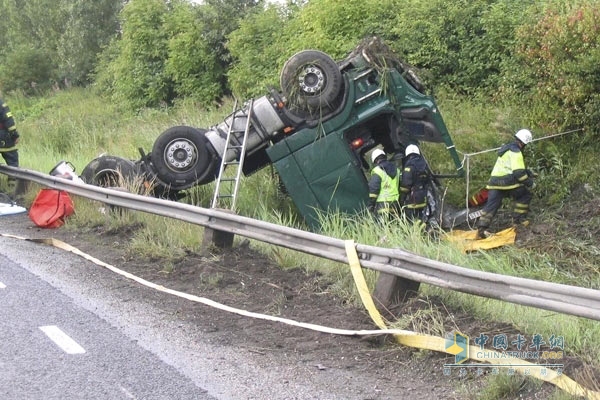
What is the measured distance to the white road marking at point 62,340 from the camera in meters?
5.39

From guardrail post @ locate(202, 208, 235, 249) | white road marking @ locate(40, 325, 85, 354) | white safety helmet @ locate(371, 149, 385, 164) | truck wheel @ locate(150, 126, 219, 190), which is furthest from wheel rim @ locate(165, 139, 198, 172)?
white road marking @ locate(40, 325, 85, 354)

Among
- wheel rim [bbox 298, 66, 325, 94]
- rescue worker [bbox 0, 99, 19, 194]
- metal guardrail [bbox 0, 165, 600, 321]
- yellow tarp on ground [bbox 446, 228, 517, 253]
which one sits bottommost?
yellow tarp on ground [bbox 446, 228, 517, 253]

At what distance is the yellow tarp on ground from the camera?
30.6 ft

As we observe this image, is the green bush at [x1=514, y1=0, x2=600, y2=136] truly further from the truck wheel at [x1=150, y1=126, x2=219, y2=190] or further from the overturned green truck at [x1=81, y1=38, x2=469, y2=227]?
the truck wheel at [x1=150, y1=126, x2=219, y2=190]

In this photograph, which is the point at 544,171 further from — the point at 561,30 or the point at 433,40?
the point at 433,40

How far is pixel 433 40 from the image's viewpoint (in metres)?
13.6

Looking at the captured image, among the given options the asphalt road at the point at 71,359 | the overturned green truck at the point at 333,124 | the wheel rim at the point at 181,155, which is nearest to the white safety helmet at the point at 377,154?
the overturned green truck at the point at 333,124

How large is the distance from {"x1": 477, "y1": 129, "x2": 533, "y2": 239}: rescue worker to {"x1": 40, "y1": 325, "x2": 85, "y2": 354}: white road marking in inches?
233

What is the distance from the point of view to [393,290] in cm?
589

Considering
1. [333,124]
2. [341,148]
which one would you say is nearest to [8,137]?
[333,124]

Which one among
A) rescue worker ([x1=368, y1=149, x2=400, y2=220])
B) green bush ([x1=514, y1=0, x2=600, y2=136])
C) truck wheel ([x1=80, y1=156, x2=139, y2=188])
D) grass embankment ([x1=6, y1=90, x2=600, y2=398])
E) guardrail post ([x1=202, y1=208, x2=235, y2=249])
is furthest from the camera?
truck wheel ([x1=80, y1=156, x2=139, y2=188])

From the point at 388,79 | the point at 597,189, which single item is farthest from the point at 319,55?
the point at 597,189

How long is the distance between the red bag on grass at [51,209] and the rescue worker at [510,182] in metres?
5.47

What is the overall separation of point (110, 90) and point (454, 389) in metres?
23.1
